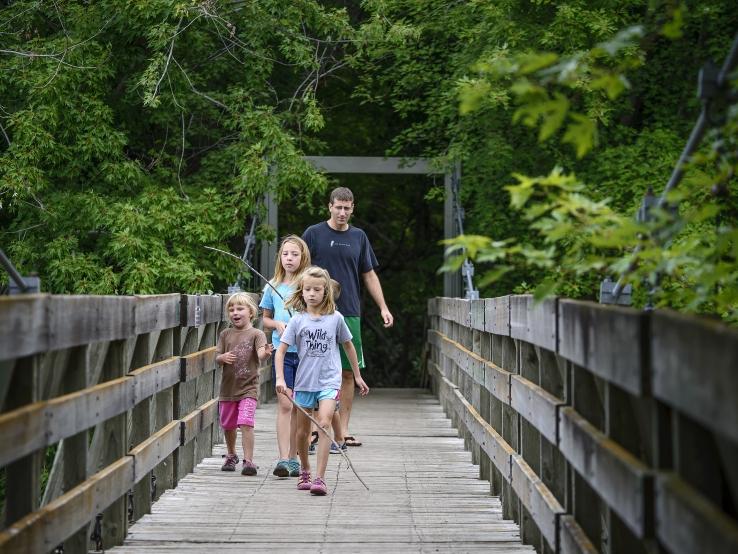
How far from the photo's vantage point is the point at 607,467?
342 cm

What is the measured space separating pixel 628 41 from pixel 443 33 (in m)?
13.4

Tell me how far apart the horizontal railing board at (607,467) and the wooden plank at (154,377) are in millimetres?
2092

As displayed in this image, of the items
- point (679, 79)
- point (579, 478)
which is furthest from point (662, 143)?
point (579, 478)

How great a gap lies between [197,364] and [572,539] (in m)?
3.94

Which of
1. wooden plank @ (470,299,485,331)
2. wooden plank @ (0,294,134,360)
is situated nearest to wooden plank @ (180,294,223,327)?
wooden plank @ (470,299,485,331)

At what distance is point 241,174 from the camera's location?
1461 centimetres

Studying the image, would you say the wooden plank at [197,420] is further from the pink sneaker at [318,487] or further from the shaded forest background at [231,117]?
the shaded forest background at [231,117]

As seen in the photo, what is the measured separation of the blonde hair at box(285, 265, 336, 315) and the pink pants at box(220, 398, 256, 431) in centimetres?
99

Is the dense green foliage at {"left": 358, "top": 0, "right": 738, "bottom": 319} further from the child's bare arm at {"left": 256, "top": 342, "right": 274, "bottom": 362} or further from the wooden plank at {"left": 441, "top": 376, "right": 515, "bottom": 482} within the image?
the child's bare arm at {"left": 256, "top": 342, "right": 274, "bottom": 362}

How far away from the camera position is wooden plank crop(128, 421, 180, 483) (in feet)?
18.3

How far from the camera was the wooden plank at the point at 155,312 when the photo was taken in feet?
18.3

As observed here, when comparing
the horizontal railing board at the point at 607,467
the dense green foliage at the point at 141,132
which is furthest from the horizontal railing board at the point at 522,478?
the dense green foliage at the point at 141,132

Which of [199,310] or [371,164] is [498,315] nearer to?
[199,310]

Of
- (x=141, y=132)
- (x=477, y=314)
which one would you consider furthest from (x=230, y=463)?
(x=141, y=132)
